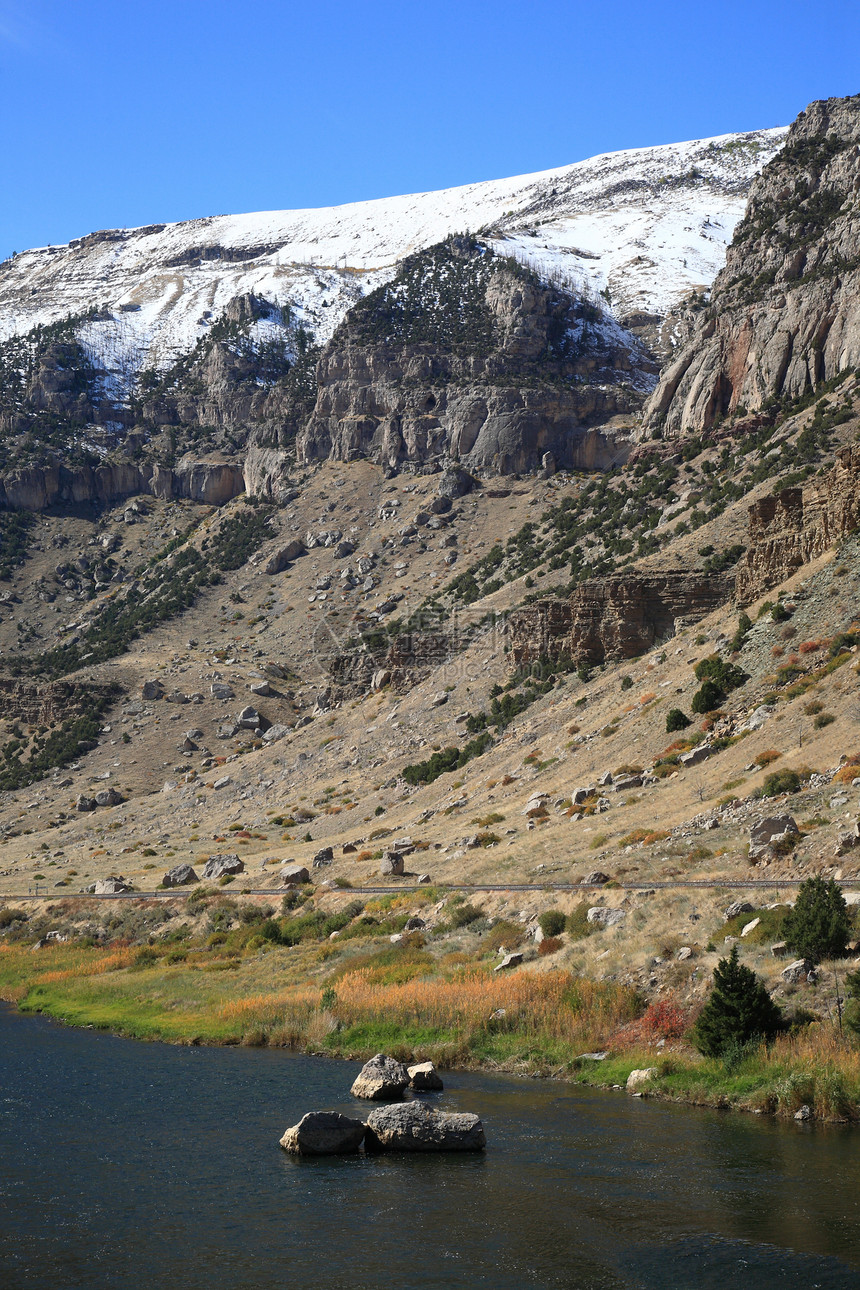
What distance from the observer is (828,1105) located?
2288 centimetres

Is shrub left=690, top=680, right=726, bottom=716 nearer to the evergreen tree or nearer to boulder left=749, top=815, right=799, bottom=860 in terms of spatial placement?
boulder left=749, top=815, right=799, bottom=860

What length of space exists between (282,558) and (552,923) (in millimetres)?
105837

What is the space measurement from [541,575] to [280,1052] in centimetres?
6720

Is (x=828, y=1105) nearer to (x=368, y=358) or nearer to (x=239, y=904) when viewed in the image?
(x=239, y=904)

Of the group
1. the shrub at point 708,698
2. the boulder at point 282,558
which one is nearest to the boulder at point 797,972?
the shrub at point 708,698

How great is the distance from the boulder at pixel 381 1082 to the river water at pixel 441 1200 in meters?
0.86


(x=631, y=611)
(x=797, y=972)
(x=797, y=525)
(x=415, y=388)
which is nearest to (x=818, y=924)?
(x=797, y=972)

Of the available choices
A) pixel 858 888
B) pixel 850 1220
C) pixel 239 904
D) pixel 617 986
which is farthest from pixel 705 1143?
pixel 239 904

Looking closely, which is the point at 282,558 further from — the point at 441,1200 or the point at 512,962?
the point at 441,1200

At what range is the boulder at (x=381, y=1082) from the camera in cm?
2636

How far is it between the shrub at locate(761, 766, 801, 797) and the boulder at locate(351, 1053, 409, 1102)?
1818 cm

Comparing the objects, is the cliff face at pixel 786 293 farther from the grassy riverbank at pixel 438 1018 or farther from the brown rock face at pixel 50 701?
the grassy riverbank at pixel 438 1018

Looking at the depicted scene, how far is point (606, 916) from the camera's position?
108ft

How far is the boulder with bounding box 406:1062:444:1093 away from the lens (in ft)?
89.2
